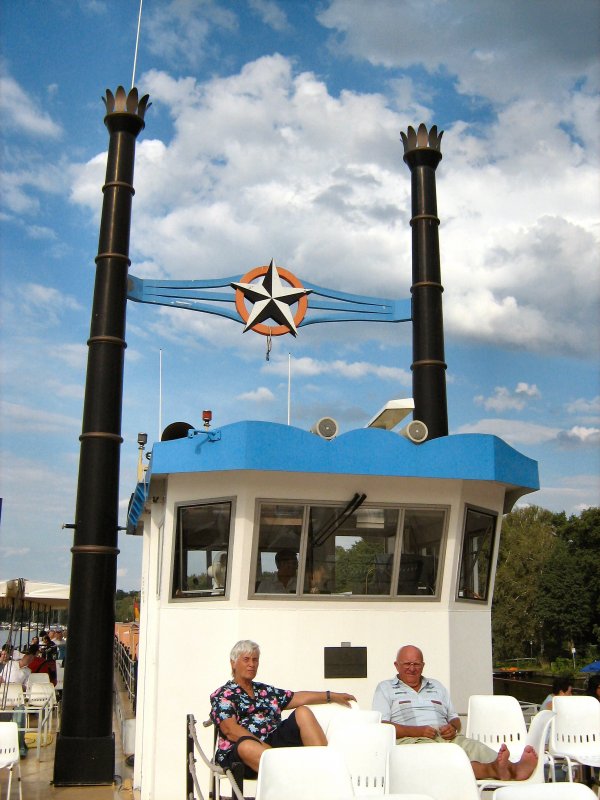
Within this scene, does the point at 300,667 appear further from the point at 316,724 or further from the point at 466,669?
the point at 316,724

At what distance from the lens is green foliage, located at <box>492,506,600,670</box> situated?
5803cm

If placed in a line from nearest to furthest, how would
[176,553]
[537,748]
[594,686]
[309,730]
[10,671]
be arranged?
1. [309,730]
2. [537,748]
3. [176,553]
4. [594,686]
5. [10,671]

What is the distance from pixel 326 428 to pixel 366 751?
3.65 meters

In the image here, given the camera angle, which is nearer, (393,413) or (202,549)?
(202,549)

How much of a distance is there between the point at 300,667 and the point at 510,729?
216 cm

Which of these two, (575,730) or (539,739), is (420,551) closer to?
(575,730)

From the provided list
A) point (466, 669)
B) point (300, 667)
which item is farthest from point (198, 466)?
point (466, 669)

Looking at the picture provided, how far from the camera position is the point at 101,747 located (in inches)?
366

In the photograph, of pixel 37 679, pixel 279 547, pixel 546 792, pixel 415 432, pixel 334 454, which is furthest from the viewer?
pixel 37 679

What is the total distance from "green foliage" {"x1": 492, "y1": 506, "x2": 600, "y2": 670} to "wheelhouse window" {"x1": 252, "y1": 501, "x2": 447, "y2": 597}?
171 ft

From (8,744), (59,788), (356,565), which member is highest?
(356,565)

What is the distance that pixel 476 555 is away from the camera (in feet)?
29.6

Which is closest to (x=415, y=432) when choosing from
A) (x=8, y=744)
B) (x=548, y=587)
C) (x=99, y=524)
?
(x=99, y=524)

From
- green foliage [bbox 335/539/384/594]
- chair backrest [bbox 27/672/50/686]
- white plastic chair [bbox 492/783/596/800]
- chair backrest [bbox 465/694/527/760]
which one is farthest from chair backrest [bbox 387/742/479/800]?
chair backrest [bbox 27/672/50/686]
